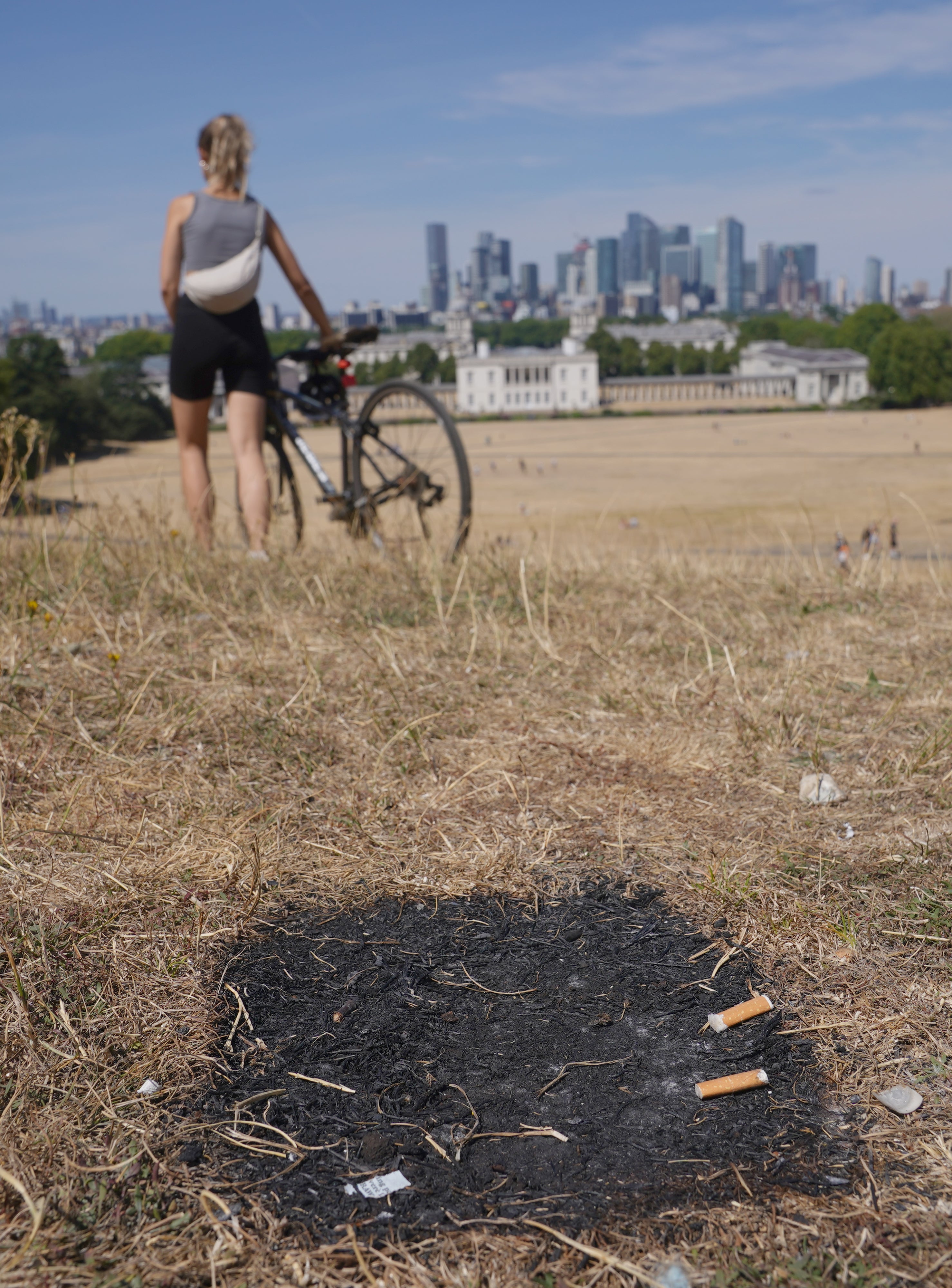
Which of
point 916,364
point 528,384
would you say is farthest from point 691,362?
point 916,364

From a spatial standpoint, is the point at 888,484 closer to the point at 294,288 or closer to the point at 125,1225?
the point at 294,288

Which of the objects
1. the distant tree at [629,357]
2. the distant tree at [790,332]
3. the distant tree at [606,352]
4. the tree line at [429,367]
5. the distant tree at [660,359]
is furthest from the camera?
the distant tree at [790,332]

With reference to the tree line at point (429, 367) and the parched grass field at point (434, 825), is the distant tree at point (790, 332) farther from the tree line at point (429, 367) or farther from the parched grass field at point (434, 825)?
the parched grass field at point (434, 825)

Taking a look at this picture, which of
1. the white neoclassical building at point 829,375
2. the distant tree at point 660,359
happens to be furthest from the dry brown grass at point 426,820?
the distant tree at point 660,359

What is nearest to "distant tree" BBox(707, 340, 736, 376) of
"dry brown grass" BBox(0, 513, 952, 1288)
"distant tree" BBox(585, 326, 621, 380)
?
"distant tree" BBox(585, 326, 621, 380)

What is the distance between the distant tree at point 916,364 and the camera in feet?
334

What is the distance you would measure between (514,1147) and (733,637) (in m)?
2.52

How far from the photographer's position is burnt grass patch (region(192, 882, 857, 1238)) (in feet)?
4.82

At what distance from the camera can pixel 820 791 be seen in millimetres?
2570

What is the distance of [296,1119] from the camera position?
1604 millimetres

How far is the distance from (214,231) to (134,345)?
475ft

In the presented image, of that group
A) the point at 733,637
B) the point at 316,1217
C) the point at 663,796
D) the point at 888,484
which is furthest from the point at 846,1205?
the point at 888,484

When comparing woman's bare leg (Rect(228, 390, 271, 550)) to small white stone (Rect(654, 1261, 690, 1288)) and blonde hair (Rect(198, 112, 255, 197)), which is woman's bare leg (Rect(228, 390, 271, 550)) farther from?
small white stone (Rect(654, 1261, 690, 1288))

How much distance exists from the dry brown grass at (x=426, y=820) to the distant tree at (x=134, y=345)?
135 m
